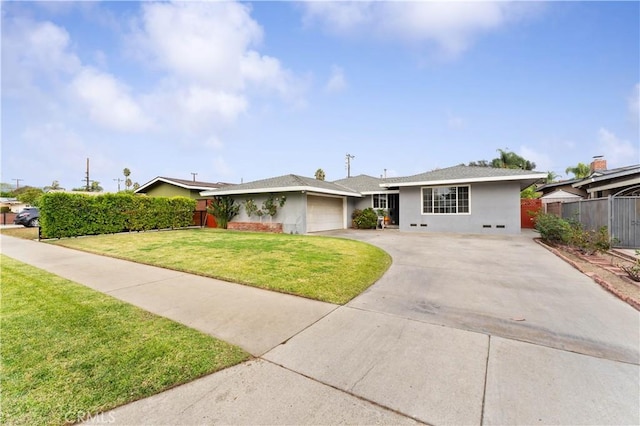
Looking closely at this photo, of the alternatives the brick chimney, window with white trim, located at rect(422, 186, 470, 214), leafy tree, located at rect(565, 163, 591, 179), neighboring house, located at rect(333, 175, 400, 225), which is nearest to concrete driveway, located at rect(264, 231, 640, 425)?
window with white trim, located at rect(422, 186, 470, 214)

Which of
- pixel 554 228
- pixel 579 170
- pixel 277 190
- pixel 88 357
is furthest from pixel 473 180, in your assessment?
pixel 579 170

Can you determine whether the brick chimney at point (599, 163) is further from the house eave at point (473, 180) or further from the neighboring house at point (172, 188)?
the neighboring house at point (172, 188)

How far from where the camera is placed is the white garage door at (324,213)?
1647cm

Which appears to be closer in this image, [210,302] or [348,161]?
[210,302]

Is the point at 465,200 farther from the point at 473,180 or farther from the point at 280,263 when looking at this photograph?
the point at 280,263

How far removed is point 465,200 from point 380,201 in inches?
248

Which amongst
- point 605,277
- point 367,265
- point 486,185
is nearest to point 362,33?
point 486,185

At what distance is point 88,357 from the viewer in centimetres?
278

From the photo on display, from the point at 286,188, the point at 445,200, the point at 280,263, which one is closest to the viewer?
the point at 280,263

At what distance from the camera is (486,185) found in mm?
14648

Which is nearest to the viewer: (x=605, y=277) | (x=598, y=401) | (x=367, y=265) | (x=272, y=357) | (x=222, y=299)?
(x=598, y=401)

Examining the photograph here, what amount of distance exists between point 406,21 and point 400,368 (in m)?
13.3

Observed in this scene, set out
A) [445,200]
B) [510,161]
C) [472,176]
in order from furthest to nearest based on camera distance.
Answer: [510,161] → [445,200] → [472,176]

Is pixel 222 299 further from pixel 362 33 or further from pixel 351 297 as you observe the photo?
pixel 362 33
